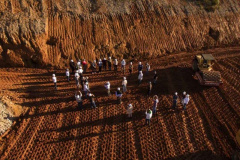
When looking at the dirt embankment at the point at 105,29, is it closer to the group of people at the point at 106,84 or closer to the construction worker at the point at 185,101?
the group of people at the point at 106,84

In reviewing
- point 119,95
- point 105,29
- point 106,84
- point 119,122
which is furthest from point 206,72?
point 105,29

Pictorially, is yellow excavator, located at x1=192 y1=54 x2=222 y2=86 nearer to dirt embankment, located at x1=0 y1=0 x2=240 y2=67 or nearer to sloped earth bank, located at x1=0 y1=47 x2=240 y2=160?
sloped earth bank, located at x1=0 y1=47 x2=240 y2=160

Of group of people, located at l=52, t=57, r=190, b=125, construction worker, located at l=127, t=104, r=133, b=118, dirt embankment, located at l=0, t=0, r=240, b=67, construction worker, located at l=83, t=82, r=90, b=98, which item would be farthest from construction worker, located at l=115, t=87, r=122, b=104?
dirt embankment, located at l=0, t=0, r=240, b=67

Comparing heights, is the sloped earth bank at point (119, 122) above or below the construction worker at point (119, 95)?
below

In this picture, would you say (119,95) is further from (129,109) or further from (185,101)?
(185,101)

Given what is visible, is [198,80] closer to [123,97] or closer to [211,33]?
[123,97]

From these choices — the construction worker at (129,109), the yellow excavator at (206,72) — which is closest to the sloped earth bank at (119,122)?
the construction worker at (129,109)
